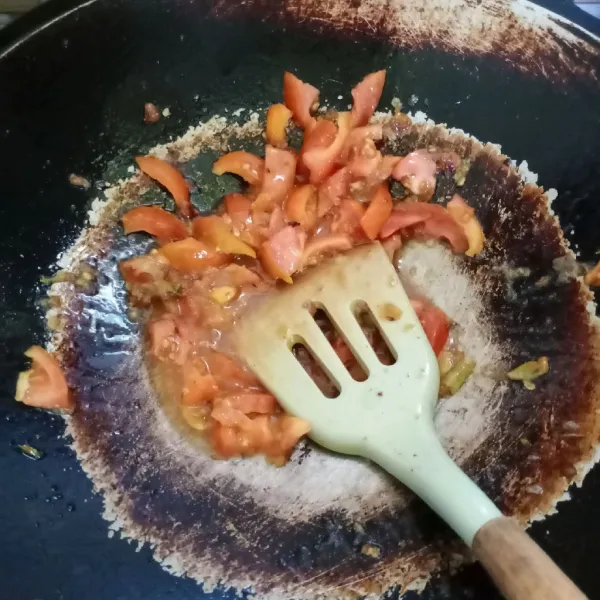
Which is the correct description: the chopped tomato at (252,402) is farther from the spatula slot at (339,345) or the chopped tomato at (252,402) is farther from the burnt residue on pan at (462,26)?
the burnt residue on pan at (462,26)

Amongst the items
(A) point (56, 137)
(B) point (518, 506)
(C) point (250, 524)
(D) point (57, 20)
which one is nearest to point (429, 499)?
(B) point (518, 506)

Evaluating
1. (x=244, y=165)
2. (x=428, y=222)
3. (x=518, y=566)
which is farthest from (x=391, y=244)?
(x=518, y=566)

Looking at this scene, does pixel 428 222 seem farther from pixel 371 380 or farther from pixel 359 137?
pixel 371 380

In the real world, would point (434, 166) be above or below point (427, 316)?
above

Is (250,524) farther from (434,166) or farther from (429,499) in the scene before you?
(434,166)

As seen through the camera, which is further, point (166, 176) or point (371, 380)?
point (166, 176)

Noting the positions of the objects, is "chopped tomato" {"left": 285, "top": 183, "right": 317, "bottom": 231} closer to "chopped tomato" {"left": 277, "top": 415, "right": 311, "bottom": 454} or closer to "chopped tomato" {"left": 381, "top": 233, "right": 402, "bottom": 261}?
"chopped tomato" {"left": 381, "top": 233, "right": 402, "bottom": 261}
